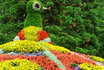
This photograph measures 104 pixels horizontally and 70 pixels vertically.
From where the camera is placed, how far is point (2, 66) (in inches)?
124

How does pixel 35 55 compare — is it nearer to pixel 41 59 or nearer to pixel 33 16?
pixel 41 59

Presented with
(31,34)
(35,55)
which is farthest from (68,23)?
(35,55)

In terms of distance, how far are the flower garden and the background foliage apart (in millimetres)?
1912

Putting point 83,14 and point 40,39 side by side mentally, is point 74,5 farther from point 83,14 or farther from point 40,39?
point 40,39

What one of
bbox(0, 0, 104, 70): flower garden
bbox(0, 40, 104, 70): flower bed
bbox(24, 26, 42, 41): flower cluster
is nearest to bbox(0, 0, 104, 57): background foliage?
bbox(0, 0, 104, 70): flower garden

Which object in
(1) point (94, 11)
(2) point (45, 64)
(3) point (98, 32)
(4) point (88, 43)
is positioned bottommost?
(4) point (88, 43)

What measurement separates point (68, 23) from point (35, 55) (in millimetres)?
5410

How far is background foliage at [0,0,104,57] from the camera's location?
30.2 feet

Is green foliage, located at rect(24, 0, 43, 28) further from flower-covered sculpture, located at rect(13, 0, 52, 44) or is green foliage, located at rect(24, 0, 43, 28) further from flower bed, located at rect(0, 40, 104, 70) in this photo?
flower bed, located at rect(0, 40, 104, 70)

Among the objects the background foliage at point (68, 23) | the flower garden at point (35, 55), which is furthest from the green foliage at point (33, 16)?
the background foliage at point (68, 23)

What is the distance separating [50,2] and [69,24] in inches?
83.6

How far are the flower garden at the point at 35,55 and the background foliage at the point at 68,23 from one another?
1912mm

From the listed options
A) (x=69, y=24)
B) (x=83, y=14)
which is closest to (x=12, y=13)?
(x=69, y=24)

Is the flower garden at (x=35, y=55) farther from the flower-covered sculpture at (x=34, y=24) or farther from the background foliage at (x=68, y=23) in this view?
the background foliage at (x=68, y=23)
